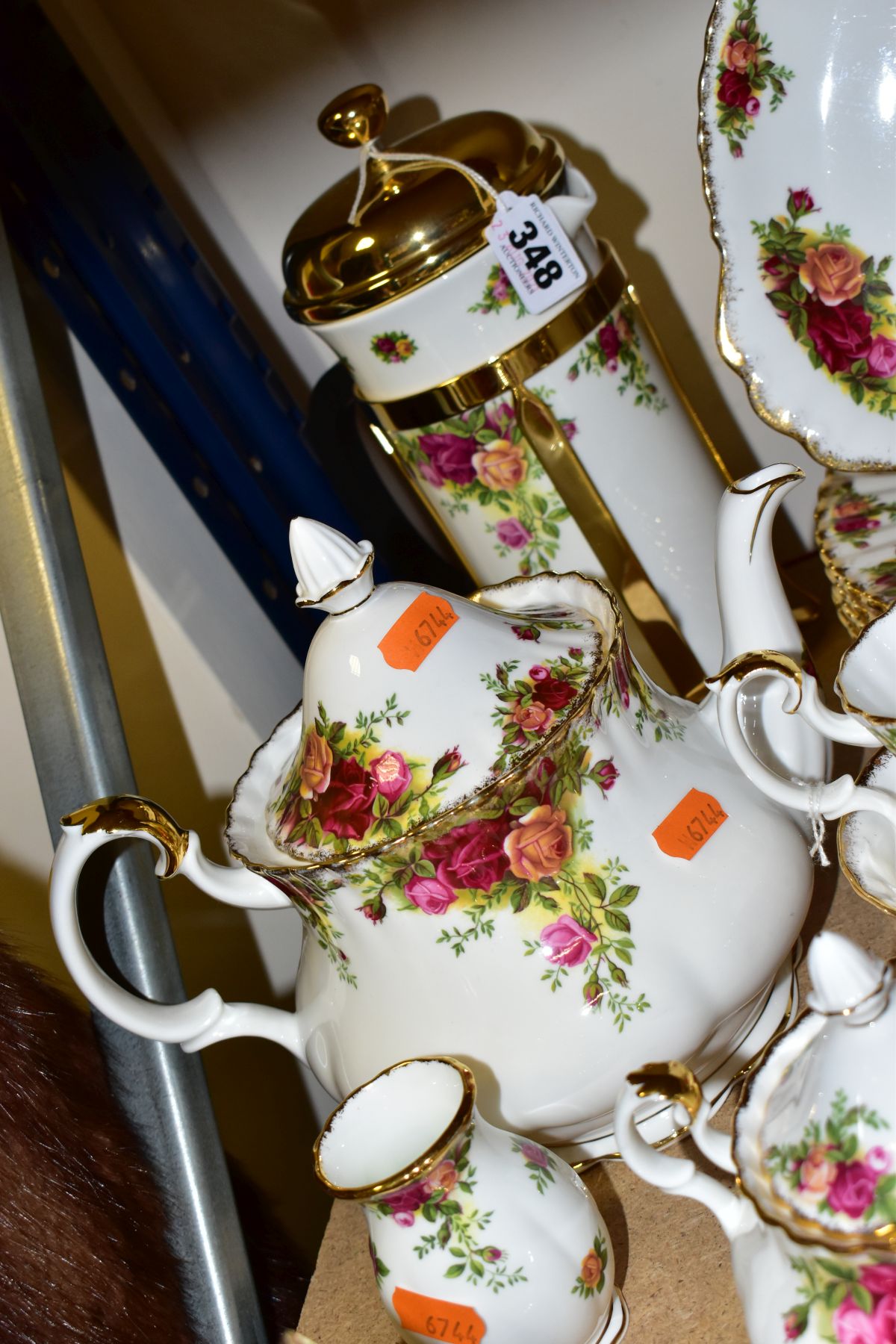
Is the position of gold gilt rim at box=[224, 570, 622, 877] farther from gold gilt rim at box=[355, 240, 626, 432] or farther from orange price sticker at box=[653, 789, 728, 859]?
gold gilt rim at box=[355, 240, 626, 432]

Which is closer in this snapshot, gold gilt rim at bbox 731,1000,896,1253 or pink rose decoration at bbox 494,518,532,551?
gold gilt rim at bbox 731,1000,896,1253

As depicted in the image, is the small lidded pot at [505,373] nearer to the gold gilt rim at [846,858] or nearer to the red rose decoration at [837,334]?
the red rose decoration at [837,334]

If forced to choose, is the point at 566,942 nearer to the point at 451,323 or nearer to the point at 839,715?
the point at 839,715

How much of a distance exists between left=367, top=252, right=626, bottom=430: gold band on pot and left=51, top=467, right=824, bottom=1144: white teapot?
0.19 m

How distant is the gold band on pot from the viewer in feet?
2.39

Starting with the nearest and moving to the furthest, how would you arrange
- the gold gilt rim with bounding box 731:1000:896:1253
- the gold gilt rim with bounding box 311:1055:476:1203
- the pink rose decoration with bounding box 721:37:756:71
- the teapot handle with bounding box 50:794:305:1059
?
1. the gold gilt rim with bounding box 731:1000:896:1253
2. the gold gilt rim with bounding box 311:1055:476:1203
3. the teapot handle with bounding box 50:794:305:1059
4. the pink rose decoration with bounding box 721:37:756:71

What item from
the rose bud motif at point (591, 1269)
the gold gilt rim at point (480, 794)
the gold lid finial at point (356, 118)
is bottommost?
the rose bud motif at point (591, 1269)

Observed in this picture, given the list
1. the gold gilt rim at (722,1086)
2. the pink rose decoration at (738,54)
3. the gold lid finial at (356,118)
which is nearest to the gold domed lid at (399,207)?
the gold lid finial at (356,118)

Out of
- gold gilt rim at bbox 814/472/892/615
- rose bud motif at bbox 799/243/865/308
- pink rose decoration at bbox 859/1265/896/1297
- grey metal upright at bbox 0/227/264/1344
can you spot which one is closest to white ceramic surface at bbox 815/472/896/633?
gold gilt rim at bbox 814/472/892/615

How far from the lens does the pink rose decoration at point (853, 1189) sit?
371mm

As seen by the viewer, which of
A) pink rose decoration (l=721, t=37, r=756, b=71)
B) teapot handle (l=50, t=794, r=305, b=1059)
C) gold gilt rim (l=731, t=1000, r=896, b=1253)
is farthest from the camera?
pink rose decoration (l=721, t=37, r=756, b=71)

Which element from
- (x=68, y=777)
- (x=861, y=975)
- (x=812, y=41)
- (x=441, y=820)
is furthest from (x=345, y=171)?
(x=861, y=975)

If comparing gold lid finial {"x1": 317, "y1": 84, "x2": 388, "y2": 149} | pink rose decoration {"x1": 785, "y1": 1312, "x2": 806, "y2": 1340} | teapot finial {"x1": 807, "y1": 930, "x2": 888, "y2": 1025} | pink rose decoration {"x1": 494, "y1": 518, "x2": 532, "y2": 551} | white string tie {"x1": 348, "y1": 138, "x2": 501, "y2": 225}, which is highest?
gold lid finial {"x1": 317, "y1": 84, "x2": 388, "y2": 149}

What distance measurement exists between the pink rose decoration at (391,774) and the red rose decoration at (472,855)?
27mm
